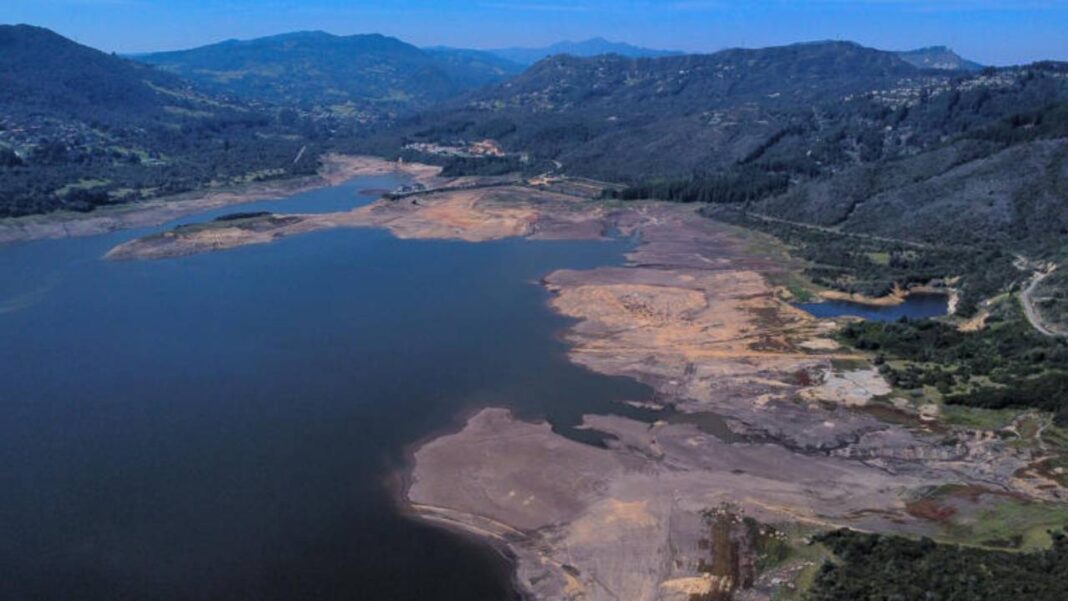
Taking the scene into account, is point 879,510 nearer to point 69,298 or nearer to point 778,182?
point 69,298

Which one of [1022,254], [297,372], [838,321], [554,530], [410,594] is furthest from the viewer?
[1022,254]

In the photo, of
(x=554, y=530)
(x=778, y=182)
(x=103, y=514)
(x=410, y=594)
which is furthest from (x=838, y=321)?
(x=778, y=182)

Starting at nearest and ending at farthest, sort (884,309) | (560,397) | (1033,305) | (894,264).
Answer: (560,397), (1033,305), (884,309), (894,264)

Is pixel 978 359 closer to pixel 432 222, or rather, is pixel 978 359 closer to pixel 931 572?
pixel 931 572

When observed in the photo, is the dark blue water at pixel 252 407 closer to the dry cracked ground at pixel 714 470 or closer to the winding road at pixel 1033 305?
the dry cracked ground at pixel 714 470

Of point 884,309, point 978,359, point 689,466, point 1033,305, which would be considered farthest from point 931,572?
point 884,309
